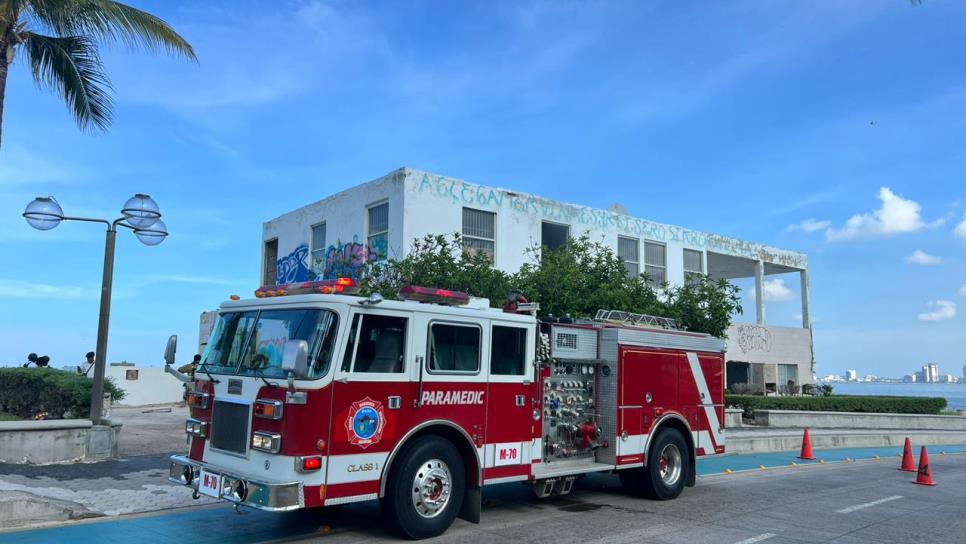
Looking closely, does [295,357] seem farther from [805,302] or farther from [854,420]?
[805,302]

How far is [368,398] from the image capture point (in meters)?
7.10

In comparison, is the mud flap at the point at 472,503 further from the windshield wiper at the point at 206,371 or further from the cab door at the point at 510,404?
the windshield wiper at the point at 206,371

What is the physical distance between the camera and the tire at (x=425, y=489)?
23.6 feet

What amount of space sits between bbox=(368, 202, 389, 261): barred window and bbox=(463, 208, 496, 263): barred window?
2.28 meters

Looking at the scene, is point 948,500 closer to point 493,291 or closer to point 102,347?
point 493,291

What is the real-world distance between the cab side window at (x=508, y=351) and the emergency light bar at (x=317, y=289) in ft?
5.95

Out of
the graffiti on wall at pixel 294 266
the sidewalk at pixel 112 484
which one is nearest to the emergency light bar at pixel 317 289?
the sidewalk at pixel 112 484

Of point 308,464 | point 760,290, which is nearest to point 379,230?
point 308,464

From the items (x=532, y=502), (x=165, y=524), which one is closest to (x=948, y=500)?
(x=532, y=502)

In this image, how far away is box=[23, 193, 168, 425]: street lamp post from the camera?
1163 centimetres

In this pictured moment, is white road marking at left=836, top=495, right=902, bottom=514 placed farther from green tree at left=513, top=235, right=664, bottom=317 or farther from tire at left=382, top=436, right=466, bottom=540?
green tree at left=513, top=235, right=664, bottom=317

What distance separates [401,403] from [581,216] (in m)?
17.6

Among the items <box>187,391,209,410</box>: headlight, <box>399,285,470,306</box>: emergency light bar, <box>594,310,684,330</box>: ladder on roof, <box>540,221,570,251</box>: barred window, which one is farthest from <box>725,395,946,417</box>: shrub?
<box>187,391,209,410</box>: headlight

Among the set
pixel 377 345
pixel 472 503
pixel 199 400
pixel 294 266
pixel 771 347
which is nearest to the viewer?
pixel 377 345
